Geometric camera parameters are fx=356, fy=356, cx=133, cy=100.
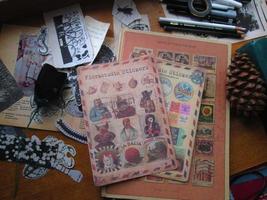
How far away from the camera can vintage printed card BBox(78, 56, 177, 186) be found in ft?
2.26

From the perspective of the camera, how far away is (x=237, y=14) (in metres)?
0.82

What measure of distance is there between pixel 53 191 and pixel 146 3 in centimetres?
46

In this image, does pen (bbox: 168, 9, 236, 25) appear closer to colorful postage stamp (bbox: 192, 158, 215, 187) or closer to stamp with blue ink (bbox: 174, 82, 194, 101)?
stamp with blue ink (bbox: 174, 82, 194, 101)

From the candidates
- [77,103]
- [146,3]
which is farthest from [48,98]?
[146,3]

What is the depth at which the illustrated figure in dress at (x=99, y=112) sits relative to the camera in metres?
0.71

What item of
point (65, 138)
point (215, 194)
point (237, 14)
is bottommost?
point (215, 194)

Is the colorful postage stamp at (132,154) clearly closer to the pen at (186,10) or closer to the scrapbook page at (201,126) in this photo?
the scrapbook page at (201,126)

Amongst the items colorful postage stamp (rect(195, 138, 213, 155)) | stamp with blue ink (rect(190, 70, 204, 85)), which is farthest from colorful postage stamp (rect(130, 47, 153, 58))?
colorful postage stamp (rect(195, 138, 213, 155))

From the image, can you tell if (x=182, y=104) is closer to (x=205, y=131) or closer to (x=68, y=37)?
(x=205, y=131)

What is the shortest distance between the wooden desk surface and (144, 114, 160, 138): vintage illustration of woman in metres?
0.13

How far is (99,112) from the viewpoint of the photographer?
A: 0.71 metres

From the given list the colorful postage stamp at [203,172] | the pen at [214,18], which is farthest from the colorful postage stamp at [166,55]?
the colorful postage stamp at [203,172]

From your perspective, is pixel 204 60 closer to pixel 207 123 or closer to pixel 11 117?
pixel 207 123

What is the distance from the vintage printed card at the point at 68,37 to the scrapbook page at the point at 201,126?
84 millimetres
